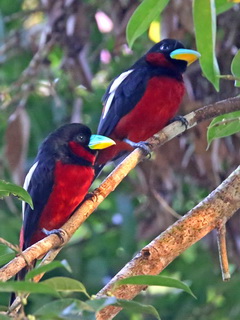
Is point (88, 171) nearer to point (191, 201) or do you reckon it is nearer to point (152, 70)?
point (152, 70)

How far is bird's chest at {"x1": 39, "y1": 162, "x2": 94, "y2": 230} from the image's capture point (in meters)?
3.59

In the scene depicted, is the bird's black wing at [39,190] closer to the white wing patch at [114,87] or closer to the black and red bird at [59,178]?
A: the black and red bird at [59,178]

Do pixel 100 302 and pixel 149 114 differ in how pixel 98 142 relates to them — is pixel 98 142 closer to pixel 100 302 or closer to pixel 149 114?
pixel 149 114

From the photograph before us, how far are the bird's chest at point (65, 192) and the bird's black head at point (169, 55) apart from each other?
0.73 m

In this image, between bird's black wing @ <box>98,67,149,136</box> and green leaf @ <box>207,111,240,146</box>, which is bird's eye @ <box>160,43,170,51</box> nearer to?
bird's black wing @ <box>98,67,149,136</box>

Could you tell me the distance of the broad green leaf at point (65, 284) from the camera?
169 cm

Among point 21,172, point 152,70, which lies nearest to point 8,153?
point 21,172

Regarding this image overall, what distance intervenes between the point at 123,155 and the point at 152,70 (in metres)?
0.46

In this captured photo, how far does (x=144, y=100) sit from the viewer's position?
13.2 ft

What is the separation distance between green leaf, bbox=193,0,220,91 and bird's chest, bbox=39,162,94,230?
1.36 m

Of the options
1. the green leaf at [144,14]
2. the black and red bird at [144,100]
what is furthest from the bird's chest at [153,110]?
the green leaf at [144,14]

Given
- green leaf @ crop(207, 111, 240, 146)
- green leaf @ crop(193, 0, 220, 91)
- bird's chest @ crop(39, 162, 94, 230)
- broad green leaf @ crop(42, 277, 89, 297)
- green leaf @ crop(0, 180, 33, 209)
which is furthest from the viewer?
bird's chest @ crop(39, 162, 94, 230)

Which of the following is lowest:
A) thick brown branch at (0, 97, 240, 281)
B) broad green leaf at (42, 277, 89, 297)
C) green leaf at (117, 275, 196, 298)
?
thick brown branch at (0, 97, 240, 281)

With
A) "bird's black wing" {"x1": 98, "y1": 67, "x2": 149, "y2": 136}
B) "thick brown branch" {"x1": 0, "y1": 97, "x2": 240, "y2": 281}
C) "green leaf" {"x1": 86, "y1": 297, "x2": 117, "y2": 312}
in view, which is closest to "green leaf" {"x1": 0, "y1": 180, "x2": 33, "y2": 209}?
"thick brown branch" {"x1": 0, "y1": 97, "x2": 240, "y2": 281}
